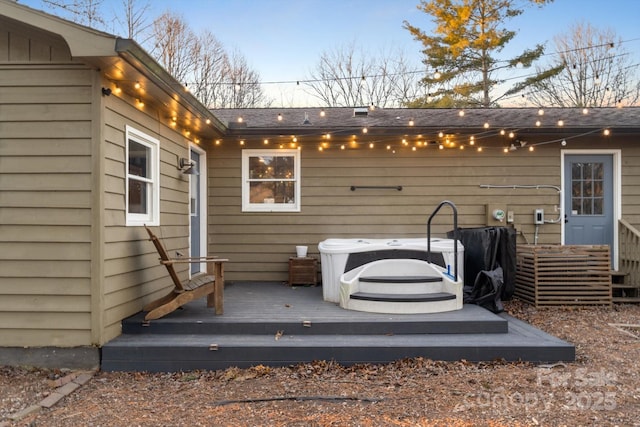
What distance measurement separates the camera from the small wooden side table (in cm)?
573

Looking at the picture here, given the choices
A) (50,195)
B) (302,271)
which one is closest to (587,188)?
(302,271)

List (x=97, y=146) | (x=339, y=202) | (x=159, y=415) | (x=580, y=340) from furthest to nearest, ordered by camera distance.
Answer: (x=339, y=202) → (x=580, y=340) → (x=97, y=146) → (x=159, y=415)

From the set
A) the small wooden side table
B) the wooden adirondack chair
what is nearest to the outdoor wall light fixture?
the wooden adirondack chair

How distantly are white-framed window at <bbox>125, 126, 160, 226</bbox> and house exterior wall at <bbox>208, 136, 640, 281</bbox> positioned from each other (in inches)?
71.7

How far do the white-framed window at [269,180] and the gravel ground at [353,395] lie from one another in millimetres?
3280

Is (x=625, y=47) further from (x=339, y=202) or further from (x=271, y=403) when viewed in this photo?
(x=271, y=403)

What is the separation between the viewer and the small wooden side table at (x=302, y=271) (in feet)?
18.8

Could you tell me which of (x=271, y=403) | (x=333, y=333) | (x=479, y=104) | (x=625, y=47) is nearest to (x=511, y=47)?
(x=479, y=104)

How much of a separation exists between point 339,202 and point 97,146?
3.55m

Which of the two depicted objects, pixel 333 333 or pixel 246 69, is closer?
pixel 333 333

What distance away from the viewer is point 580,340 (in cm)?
394

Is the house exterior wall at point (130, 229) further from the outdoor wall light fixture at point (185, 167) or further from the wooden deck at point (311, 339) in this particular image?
the wooden deck at point (311, 339)

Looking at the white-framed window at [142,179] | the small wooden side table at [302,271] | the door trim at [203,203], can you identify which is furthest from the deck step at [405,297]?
the door trim at [203,203]

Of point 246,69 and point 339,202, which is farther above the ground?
point 246,69
